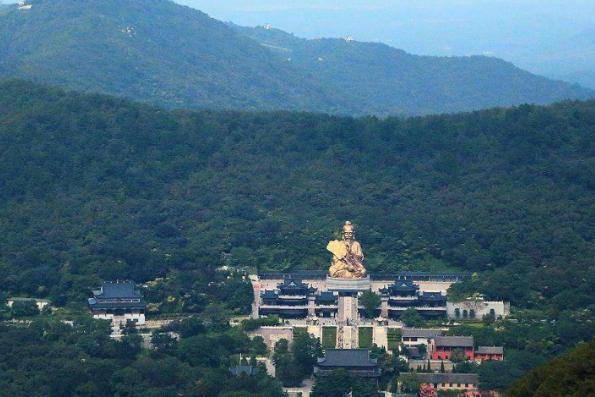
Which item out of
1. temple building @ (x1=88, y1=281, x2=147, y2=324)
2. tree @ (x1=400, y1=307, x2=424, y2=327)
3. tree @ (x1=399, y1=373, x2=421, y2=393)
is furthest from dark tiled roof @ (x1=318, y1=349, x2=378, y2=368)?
temple building @ (x1=88, y1=281, x2=147, y2=324)

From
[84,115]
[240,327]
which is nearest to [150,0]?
[84,115]

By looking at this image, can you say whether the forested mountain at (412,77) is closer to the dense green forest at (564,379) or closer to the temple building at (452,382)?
the temple building at (452,382)

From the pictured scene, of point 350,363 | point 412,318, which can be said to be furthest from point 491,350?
point 412,318

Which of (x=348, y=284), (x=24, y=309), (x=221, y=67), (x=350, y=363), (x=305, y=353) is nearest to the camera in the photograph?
(x=350, y=363)

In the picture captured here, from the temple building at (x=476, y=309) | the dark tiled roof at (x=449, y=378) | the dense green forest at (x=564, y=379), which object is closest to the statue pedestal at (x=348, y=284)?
the temple building at (x=476, y=309)

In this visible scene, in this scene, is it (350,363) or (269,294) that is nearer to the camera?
(350,363)

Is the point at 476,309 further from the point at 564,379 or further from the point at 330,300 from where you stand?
the point at 564,379

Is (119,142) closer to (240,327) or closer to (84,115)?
(84,115)
